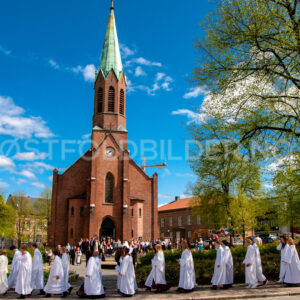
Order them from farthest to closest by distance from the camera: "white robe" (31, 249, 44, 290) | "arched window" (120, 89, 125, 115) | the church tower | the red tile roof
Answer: the red tile roof < "arched window" (120, 89, 125, 115) < the church tower < "white robe" (31, 249, 44, 290)

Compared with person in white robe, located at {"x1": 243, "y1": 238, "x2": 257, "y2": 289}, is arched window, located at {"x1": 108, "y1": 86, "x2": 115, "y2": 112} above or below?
above

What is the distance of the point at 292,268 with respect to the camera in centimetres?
1235

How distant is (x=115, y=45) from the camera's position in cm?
5019

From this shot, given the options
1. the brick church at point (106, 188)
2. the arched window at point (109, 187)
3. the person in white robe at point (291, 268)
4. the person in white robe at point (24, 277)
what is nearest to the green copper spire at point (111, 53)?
the brick church at point (106, 188)

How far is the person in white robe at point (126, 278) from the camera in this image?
1168 centimetres

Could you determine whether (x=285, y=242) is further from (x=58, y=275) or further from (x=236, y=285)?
(x=58, y=275)

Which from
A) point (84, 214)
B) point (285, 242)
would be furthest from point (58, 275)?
point (84, 214)

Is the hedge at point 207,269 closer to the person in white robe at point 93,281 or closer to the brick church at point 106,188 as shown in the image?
the person in white robe at point 93,281

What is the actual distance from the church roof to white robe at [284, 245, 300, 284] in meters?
39.7

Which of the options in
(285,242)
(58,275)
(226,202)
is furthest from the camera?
(226,202)

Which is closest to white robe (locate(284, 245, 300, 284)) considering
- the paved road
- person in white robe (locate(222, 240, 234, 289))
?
the paved road

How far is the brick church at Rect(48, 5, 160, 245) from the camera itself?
130 ft

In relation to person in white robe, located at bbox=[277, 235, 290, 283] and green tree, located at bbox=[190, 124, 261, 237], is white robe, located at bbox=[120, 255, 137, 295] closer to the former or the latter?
person in white robe, located at bbox=[277, 235, 290, 283]

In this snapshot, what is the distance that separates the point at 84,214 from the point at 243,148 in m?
28.0
